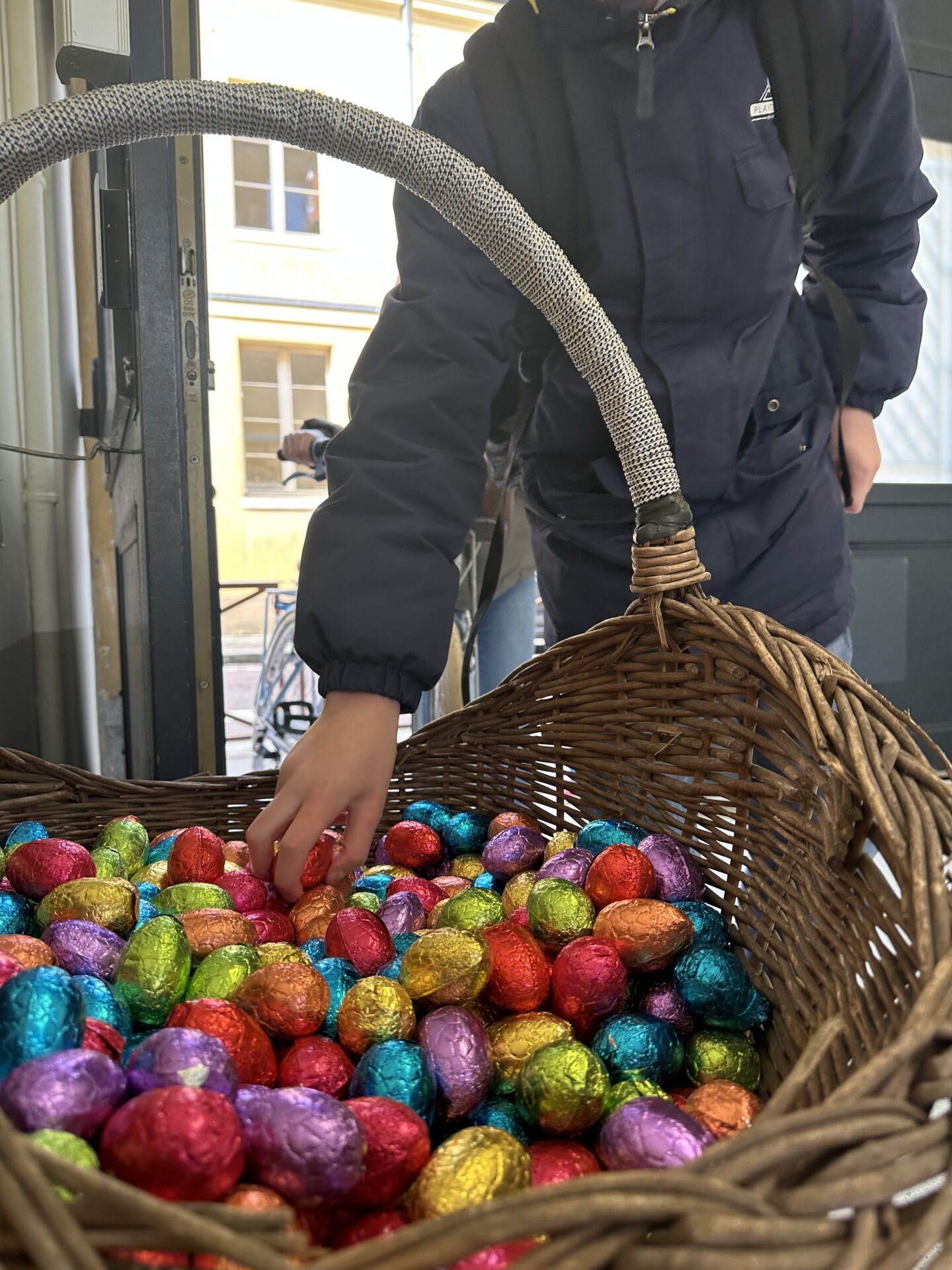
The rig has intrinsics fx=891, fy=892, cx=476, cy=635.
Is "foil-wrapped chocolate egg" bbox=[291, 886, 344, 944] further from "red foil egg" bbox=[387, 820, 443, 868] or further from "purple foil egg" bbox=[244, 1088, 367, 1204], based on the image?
"purple foil egg" bbox=[244, 1088, 367, 1204]

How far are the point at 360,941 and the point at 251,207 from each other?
11995 mm

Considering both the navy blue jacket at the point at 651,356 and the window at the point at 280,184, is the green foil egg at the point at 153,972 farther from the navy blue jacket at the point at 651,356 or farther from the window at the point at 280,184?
the window at the point at 280,184

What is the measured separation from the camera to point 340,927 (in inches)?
27.5

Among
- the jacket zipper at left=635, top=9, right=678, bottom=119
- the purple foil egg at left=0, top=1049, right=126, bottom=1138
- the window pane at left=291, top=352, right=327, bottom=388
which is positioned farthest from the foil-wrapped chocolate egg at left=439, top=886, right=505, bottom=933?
the window pane at left=291, top=352, right=327, bottom=388

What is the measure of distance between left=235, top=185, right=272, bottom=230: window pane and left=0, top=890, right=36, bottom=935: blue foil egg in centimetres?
1137

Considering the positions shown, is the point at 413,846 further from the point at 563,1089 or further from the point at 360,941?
the point at 563,1089

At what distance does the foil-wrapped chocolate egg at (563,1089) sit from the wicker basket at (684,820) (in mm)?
125

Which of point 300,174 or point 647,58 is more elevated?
point 300,174

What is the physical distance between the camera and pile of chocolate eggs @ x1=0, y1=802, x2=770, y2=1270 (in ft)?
1.40

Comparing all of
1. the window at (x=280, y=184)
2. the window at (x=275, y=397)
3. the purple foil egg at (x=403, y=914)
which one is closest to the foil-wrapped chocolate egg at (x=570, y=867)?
the purple foil egg at (x=403, y=914)

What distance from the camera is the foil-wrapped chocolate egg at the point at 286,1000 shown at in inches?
23.3

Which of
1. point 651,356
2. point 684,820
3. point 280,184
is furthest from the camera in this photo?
point 280,184

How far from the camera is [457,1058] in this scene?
0.56 meters

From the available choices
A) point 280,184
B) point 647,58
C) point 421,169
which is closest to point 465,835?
point 421,169
